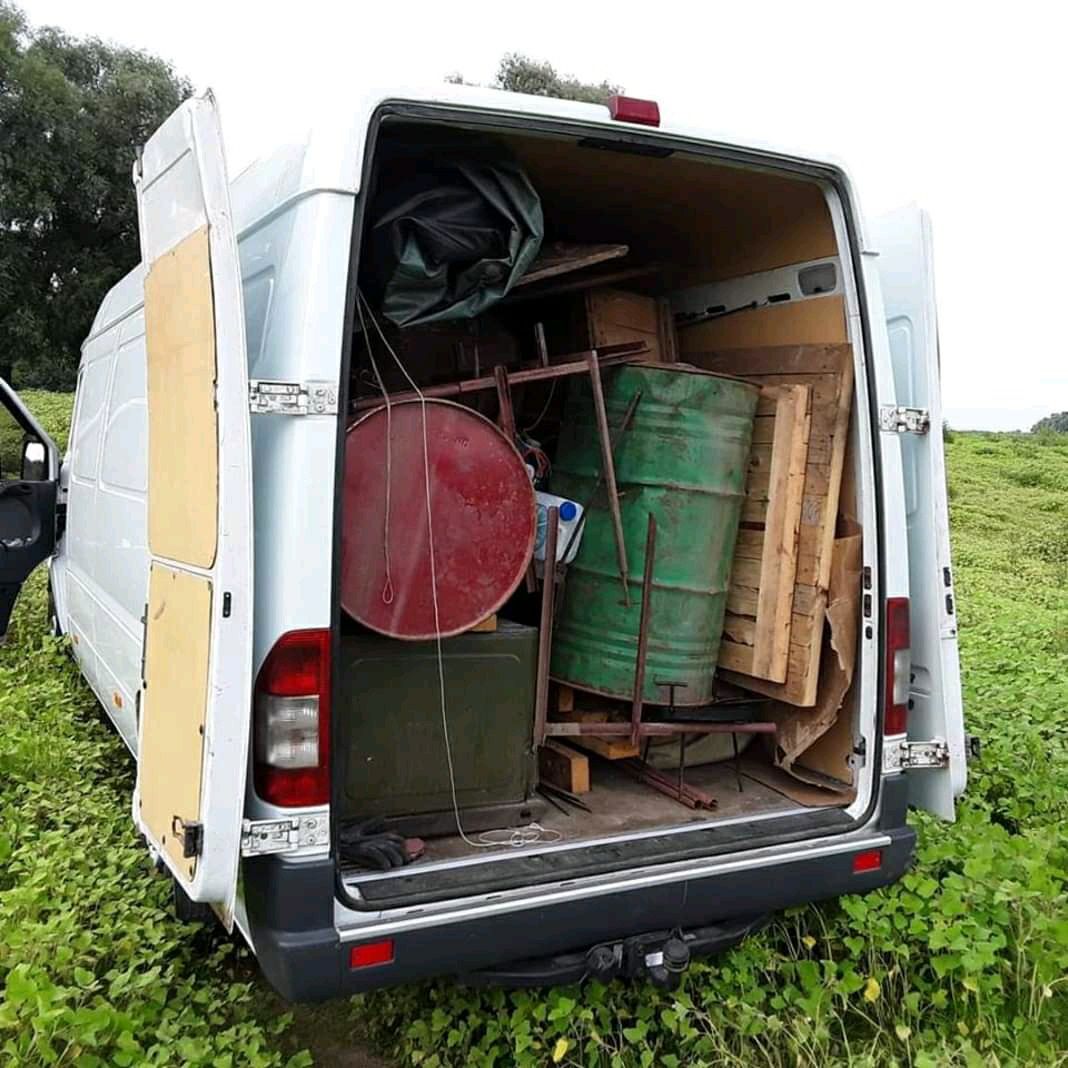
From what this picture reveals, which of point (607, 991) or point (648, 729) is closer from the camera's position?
point (607, 991)

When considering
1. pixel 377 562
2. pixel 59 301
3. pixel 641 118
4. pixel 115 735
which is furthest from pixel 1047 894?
pixel 59 301

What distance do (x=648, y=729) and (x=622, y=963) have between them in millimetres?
808

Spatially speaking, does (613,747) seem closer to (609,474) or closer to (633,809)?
(633,809)

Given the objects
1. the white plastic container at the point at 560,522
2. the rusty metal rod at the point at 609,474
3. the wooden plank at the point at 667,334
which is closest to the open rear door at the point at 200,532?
the white plastic container at the point at 560,522

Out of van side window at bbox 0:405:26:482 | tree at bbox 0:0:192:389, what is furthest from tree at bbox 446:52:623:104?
van side window at bbox 0:405:26:482

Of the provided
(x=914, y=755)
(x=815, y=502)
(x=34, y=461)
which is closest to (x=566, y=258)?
(x=815, y=502)

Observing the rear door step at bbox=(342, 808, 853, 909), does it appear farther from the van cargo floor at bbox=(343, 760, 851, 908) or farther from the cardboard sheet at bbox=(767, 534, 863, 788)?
the cardboard sheet at bbox=(767, 534, 863, 788)

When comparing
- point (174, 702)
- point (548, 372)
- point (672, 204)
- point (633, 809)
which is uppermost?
point (672, 204)

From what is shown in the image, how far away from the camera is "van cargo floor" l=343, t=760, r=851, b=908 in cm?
248

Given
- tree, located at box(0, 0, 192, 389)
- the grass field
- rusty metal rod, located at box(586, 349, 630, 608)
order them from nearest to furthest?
the grass field
rusty metal rod, located at box(586, 349, 630, 608)
tree, located at box(0, 0, 192, 389)

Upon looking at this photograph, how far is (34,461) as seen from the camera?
5852 mm

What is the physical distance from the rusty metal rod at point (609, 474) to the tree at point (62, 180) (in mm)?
17689

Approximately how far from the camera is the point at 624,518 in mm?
3309

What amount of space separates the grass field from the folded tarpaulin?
2.03m
